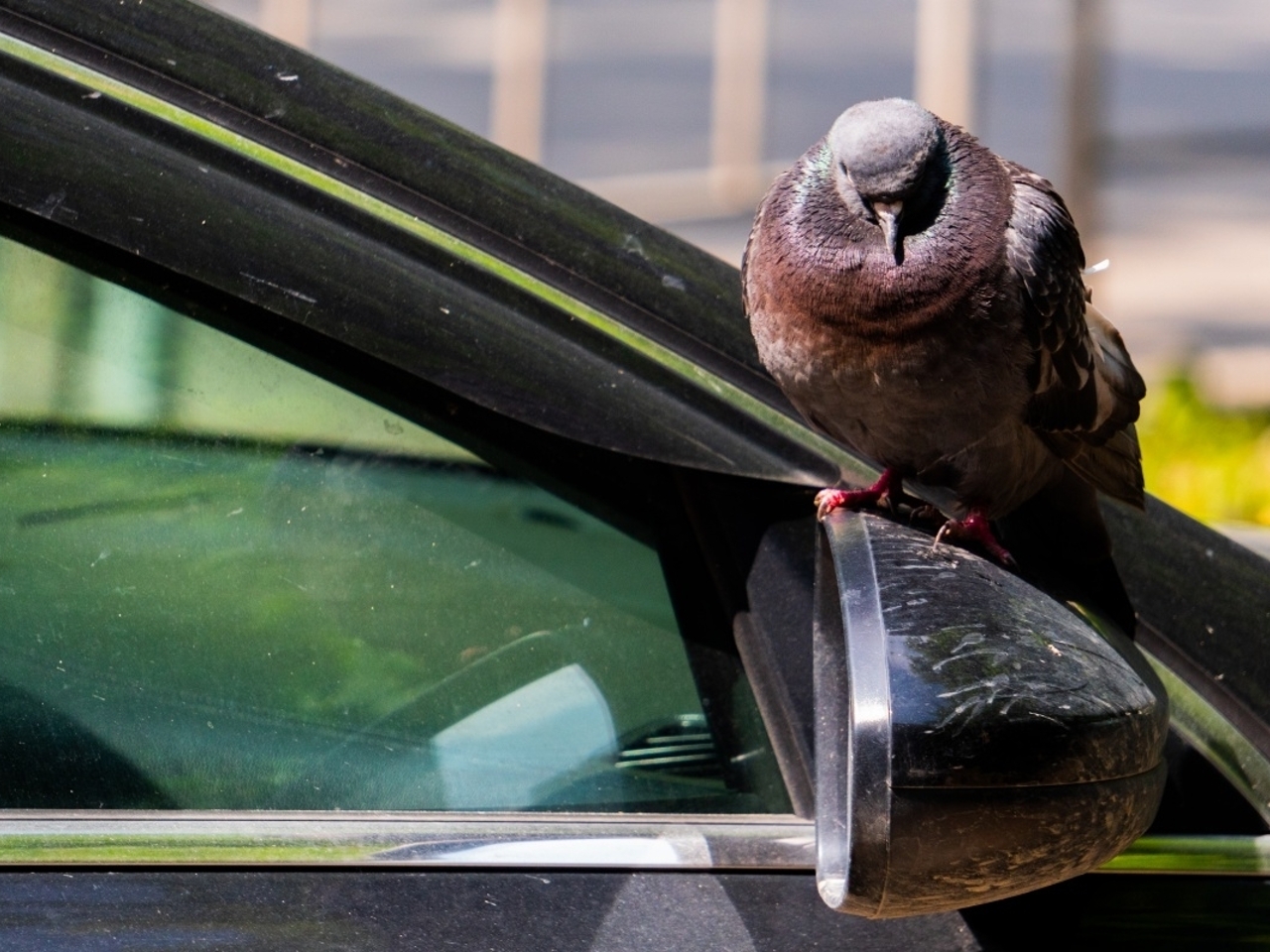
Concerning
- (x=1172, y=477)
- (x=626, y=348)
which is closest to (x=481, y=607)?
A: (x=626, y=348)

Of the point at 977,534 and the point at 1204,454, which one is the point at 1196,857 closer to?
the point at 977,534

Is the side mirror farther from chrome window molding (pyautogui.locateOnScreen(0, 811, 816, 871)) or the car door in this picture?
the car door

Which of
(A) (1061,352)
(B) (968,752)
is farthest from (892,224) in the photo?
(B) (968,752)

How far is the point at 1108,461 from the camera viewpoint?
2178 millimetres

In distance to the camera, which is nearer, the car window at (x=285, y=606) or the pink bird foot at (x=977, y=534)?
the car window at (x=285, y=606)

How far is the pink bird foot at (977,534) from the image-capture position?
1855 mm

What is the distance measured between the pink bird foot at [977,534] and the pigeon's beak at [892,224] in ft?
1.48

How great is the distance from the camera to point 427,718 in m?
1.62

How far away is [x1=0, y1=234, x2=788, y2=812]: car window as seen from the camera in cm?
153

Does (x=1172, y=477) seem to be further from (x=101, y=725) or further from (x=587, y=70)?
(x=587, y=70)

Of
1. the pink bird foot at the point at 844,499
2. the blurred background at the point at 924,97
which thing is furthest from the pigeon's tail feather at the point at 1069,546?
the blurred background at the point at 924,97

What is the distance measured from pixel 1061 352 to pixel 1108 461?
0.22 meters

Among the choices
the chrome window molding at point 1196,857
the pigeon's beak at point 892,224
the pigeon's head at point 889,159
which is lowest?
the chrome window molding at point 1196,857

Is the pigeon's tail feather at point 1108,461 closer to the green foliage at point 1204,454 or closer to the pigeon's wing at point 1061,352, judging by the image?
the pigeon's wing at point 1061,352
